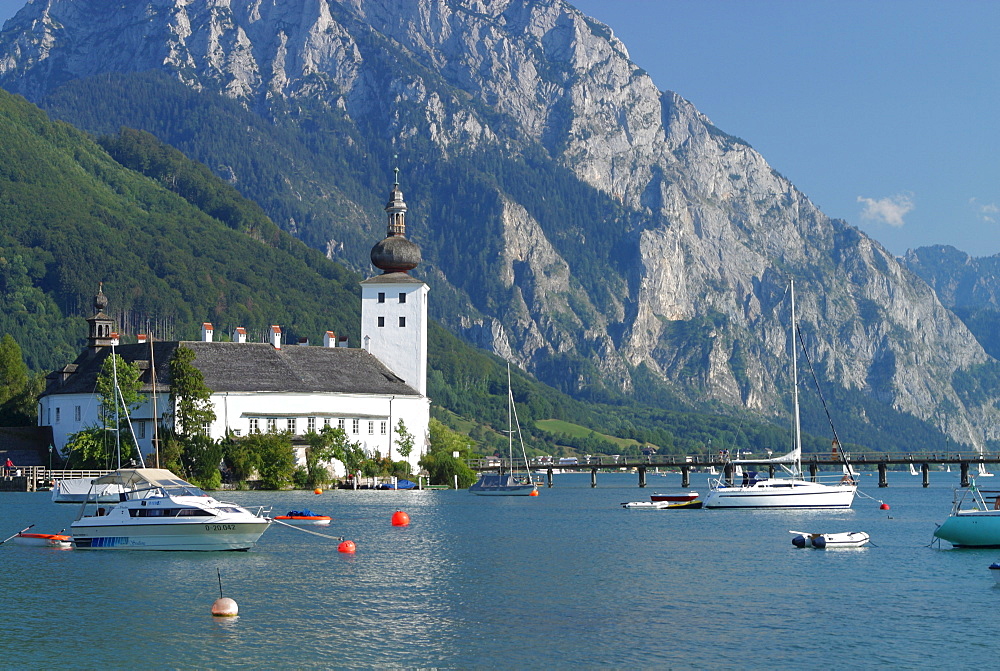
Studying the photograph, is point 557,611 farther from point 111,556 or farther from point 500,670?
point 111,556

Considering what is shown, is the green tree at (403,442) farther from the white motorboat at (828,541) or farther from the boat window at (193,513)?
the boat window at (193,513)

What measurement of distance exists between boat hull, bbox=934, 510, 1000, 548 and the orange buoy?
37039 mm

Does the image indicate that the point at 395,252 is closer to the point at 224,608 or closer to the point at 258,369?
the point at 258,369

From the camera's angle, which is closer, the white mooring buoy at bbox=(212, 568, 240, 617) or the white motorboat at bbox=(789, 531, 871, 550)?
the white mooring buoy at bbox=(212, 568, 240, 617)

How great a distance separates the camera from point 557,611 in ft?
155

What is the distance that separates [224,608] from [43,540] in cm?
2893

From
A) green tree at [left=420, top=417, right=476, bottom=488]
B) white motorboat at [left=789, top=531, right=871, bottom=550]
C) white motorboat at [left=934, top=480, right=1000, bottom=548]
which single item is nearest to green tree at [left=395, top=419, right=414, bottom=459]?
green tree at [left=420, top=417, right=476, bottom=488]

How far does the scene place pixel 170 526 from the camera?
62.5 metres

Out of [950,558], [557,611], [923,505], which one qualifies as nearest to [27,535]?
[557,611]

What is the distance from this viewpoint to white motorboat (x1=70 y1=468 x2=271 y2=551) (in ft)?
206

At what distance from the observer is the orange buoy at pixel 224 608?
44.7 m

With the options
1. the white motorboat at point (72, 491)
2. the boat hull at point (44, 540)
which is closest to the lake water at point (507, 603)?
the boat hull at point (44, 540)

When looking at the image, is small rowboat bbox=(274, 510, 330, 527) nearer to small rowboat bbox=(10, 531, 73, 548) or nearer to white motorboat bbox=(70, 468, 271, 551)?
small rowboat bbox=(10, 531, 73, 548)

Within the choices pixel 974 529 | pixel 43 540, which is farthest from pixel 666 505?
pixel 43 540
